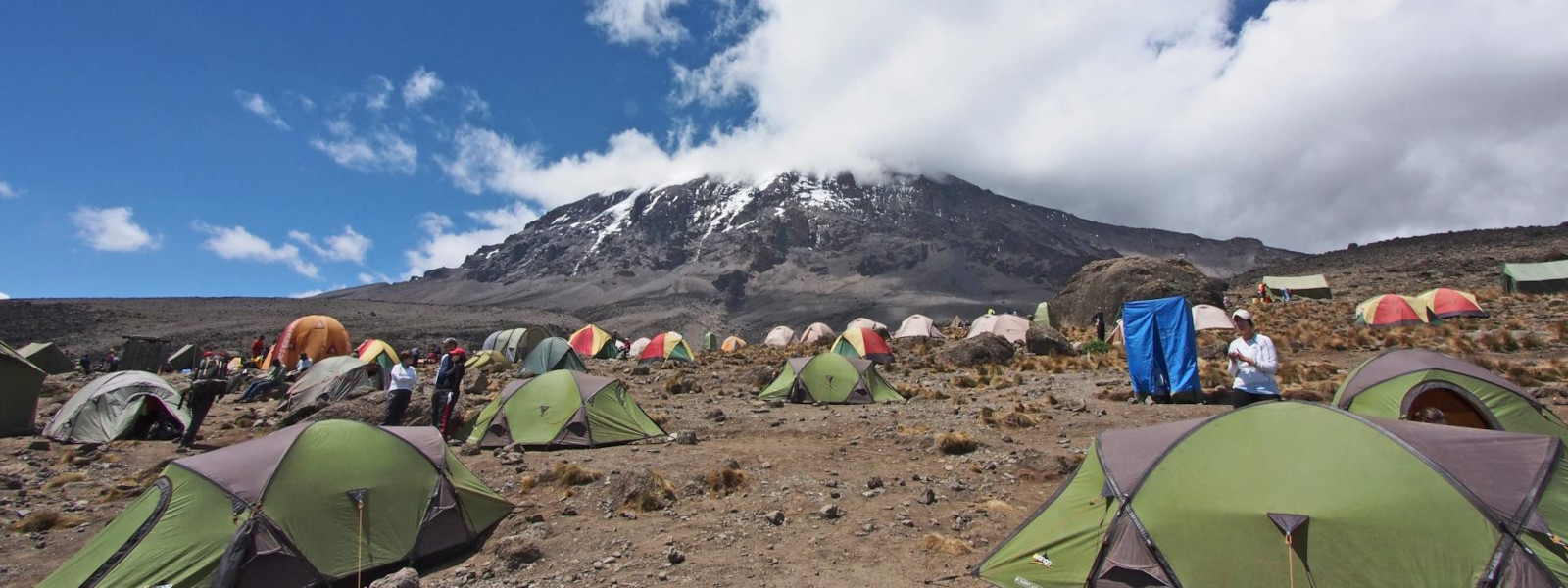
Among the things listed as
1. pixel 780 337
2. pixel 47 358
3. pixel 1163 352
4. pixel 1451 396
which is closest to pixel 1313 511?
pixel 1451 396

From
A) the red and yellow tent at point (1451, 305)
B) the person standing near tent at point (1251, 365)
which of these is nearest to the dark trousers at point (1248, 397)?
the person standing near tent at point (1251, 365)

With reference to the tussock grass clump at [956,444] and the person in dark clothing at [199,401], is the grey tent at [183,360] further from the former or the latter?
the tussock grass clump at [956,444]

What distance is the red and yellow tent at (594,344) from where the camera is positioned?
39281mm

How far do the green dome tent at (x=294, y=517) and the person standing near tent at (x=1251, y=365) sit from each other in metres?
8.44

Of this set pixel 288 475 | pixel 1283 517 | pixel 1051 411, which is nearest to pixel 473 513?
pixel 288 475

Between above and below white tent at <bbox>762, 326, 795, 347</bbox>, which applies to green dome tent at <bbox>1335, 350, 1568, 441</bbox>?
below

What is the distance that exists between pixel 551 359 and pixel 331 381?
7743 mm

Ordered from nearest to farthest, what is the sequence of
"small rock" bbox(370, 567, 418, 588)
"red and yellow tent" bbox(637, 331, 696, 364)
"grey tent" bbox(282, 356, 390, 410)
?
"small rock" bbox(370, 567, 418, 588) → "grey tent" bbox(282, 356, 390, 410) → "red and yellow tent" bbox(637, 331, 696, 364)

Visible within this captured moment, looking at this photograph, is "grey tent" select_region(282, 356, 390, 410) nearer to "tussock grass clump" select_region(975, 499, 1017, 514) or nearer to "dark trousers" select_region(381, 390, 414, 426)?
"dark trousers" select_region(381, 390, 414, 426)

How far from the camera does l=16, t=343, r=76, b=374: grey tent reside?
28.4m

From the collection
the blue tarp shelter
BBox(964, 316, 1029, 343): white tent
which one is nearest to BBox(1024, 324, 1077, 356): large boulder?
BBox(964, 316, 1029, 343): white tent

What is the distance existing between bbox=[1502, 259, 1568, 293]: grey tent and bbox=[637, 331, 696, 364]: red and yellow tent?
38401 mm

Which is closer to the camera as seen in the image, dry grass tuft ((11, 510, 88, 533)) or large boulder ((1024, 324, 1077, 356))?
dry grass tuft ((11, 510, 88, 533))

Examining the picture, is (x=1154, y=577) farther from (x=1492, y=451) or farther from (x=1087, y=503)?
(x=1492, y=451)
